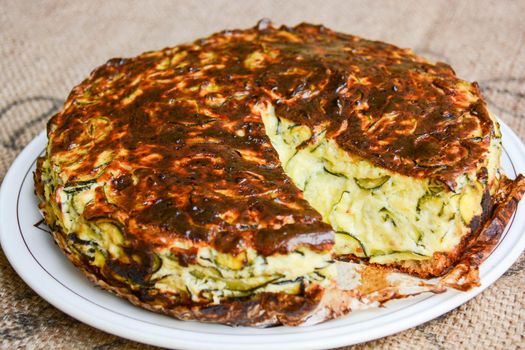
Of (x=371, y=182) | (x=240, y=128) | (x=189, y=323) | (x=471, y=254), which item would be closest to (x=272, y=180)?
(x=240, y=128)

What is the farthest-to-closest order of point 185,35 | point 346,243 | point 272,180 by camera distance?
1. point 185,35
2. point 346,243
3. point 272,180

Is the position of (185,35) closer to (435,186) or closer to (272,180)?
(272,180)

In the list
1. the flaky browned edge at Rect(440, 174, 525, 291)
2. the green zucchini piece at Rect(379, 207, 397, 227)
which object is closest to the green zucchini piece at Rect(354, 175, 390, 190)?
the green zucchini piece at Rect(379, 207, 397, 227)

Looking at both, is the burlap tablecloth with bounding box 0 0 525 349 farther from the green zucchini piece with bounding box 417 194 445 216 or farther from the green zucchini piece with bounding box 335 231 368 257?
the green zucchini piece with bounding box 335 231 368 257

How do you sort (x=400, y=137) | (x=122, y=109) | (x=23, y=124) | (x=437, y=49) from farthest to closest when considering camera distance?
(x=437, y=49) < (x=23, y=124) < (x=122, y=109) < (x=400, y=137)

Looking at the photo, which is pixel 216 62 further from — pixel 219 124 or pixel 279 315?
pixel 279 315

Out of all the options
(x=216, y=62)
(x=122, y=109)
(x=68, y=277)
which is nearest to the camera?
(x=68, y=277)

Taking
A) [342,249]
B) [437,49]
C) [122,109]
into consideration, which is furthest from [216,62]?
[437,49]

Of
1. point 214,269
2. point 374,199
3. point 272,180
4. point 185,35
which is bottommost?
point 185,35
